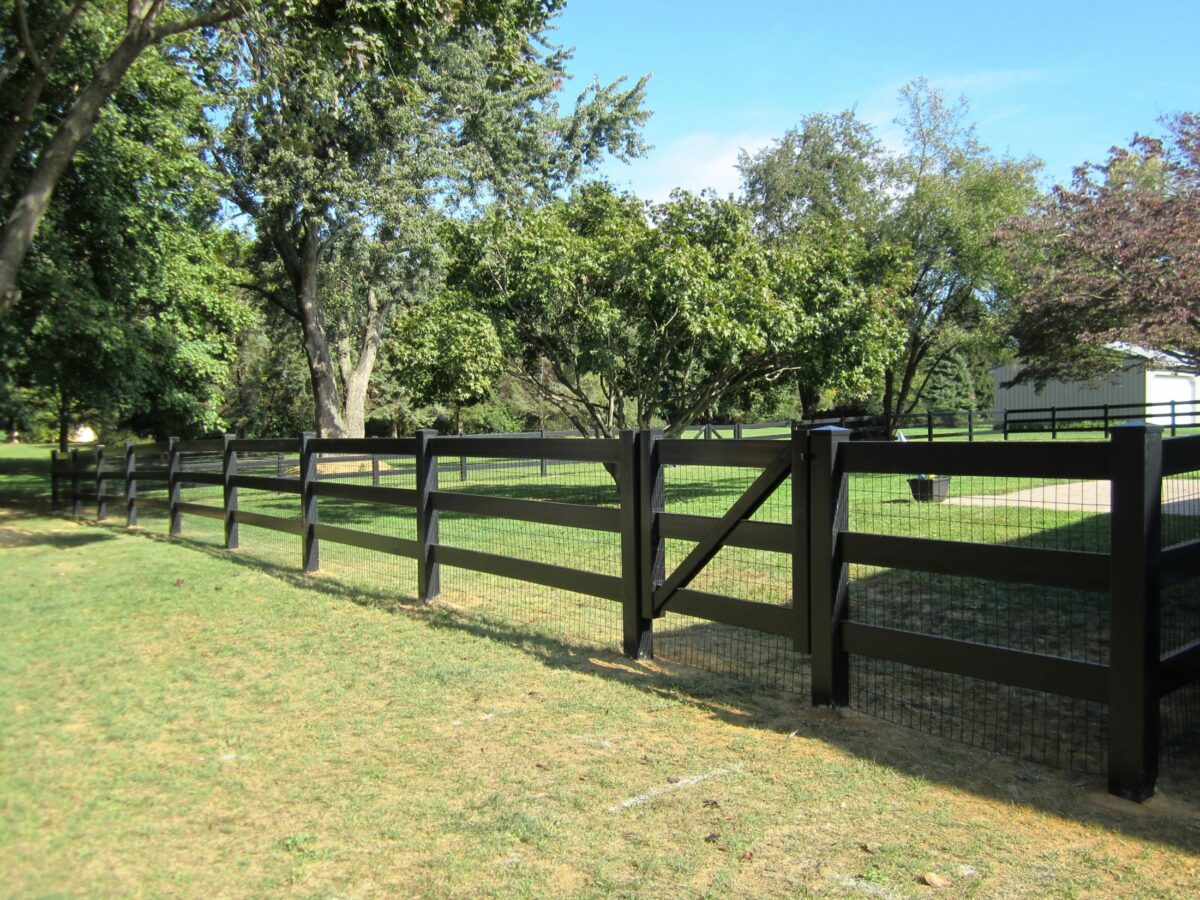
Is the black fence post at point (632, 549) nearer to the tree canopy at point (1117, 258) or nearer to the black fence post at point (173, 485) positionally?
the black fence post at point (173, 485)

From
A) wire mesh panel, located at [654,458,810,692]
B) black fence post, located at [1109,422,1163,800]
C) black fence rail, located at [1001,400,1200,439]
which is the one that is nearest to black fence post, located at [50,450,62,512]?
wire mesh panel, located at [654,458,810,692]

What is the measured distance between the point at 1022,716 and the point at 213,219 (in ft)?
76.8

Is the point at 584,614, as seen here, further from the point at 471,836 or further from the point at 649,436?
the point at 471,836

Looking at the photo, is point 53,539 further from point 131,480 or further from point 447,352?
point 447,352

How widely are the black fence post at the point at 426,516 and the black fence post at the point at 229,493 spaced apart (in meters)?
4.60

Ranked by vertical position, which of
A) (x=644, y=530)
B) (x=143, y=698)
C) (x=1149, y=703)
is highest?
(x=644, y=530)

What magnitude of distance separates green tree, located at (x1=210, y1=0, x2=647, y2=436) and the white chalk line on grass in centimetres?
1312

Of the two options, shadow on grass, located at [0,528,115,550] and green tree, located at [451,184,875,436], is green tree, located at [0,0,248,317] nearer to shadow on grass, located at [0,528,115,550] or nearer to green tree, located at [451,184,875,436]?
shadow on grass, located at [0,528,115,550]

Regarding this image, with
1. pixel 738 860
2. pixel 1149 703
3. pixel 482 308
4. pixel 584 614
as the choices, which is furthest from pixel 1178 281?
pixel 738 860

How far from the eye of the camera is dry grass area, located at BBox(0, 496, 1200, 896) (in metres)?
3.11

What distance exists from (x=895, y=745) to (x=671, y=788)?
1.18m

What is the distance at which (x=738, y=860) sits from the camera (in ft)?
10.4

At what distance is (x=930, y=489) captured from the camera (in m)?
13.0

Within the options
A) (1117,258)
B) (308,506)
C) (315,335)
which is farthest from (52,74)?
(1117,258)
